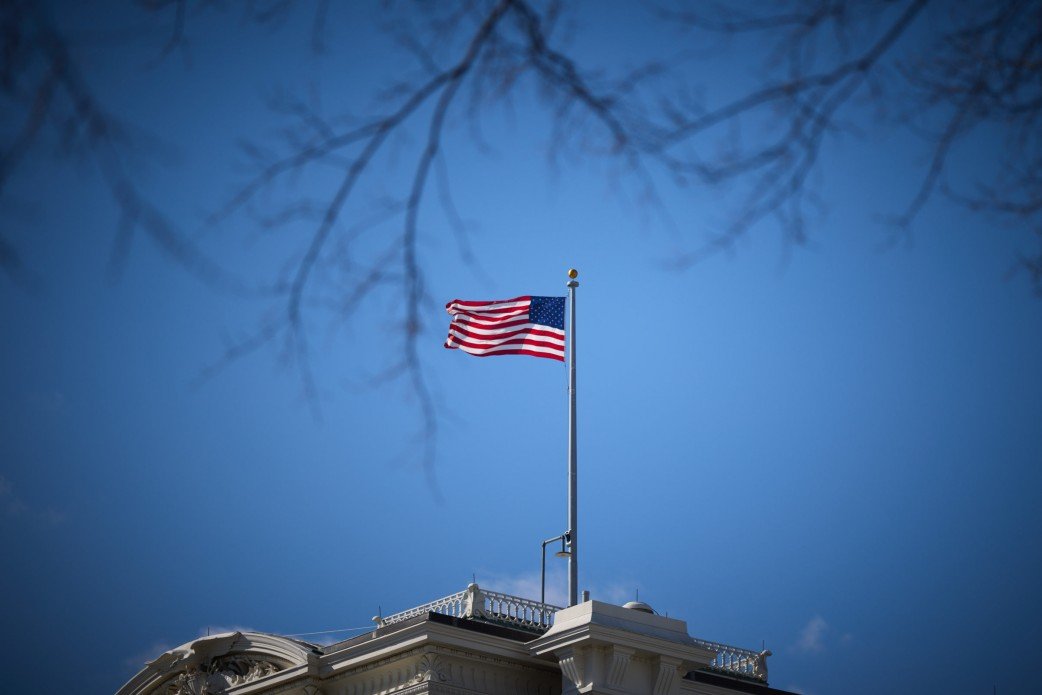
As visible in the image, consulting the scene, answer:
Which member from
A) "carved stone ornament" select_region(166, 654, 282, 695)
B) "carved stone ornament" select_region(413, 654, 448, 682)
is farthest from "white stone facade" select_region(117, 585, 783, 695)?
"carved stone ornament" select_region(166, 654, 282, 695)

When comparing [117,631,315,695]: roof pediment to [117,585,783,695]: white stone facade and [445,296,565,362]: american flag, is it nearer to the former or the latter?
[117,585,783,695]: white stone facade

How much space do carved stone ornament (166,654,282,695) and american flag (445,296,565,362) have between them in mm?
8168

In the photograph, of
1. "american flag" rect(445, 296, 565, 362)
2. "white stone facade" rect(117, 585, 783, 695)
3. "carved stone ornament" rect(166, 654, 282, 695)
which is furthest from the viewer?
"carved stone ornament" rect(166, 654, 282, 695)

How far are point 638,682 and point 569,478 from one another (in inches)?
199

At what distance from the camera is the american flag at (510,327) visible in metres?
24.1

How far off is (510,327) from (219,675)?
10.0m

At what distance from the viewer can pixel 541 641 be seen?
21328 mm

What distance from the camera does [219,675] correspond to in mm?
25094

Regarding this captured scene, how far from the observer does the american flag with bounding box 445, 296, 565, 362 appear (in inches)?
949

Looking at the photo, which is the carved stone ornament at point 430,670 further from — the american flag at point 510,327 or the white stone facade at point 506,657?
the american flag at point 510,327

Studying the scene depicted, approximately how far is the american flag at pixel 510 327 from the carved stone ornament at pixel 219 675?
8168 millimetres

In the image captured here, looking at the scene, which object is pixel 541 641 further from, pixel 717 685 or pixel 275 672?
pixel 275 672

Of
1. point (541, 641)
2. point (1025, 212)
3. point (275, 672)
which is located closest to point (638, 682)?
point (541, 641)

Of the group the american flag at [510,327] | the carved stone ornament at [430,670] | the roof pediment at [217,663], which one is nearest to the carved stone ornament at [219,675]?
the roof pediment at [217,663]
